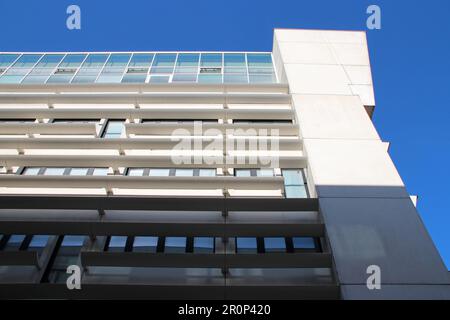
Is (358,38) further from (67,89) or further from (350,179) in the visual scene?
(67,89)

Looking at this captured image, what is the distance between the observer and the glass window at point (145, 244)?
10055 millimetres

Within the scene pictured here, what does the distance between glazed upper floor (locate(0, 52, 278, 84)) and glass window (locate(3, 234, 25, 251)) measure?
9939 mm

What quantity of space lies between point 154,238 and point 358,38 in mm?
13697

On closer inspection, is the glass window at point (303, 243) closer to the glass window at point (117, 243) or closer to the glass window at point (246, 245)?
the glass window at point (246, 245)

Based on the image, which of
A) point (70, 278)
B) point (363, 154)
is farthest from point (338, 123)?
point (70, 278)

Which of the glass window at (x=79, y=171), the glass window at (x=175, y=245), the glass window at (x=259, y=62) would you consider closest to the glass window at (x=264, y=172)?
the glass window at (x=175, y=245)

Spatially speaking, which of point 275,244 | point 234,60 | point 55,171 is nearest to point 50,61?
point 234,60

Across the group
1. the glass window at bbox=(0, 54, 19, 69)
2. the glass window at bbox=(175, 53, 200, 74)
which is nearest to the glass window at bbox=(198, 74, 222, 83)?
the glass window at bbox=(175, 53, 200, 74)

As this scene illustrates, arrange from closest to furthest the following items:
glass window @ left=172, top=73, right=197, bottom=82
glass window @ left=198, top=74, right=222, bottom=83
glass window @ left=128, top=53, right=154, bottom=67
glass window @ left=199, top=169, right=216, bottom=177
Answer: glass window @ left=199, top=169, right=216, bottom=177
glass window @ left=198, top=74, right=222, bottom=83
glass window @ left=172, top=73, right=197, bottom=82
glass window @ left=128, top=53, right=154, bottom=67

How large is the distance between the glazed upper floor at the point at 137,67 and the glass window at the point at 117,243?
9767mm

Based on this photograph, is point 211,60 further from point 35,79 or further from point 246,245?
point 246,245

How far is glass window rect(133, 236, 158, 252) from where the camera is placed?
1005 centimetres

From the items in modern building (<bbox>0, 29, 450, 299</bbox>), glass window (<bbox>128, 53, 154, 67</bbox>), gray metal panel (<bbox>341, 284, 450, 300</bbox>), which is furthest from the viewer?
glass window (<bbox>128, 53, 154, 67</bbox>)

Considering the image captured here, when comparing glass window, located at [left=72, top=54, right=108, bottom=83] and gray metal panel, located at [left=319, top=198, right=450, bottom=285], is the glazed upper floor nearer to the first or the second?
glass window, located at [left=72, top=54, right=108, bottom=83]
